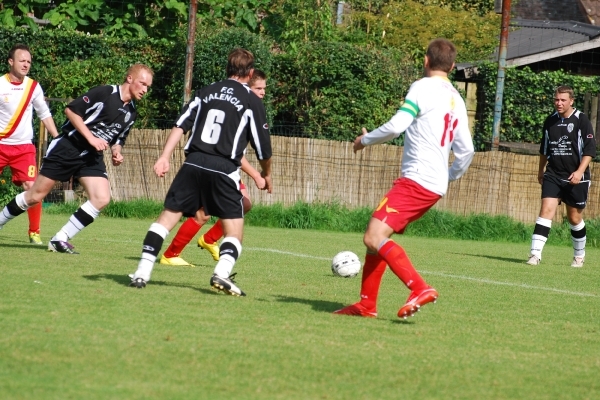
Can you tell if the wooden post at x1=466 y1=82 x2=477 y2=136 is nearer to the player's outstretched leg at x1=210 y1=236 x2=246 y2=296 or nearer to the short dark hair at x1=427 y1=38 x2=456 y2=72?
the player's outstretched leg at x1=210 y1=236 x2=246 y2=296

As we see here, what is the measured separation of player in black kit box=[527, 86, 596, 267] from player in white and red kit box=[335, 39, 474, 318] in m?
6.06

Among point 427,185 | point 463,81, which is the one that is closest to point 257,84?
point 427,185

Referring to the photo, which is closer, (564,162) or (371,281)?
(371,281)

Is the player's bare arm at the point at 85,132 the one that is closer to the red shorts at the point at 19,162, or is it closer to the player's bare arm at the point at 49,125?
the player's bare arm at the point at 49,125

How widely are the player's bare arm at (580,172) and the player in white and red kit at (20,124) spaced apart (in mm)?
6277

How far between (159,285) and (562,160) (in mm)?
6649

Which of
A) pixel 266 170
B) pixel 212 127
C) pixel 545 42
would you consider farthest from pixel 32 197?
pixel 545 42

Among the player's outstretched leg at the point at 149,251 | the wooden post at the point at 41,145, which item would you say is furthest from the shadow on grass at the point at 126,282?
the wooden post at the point at 41,145

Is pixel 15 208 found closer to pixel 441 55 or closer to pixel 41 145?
pixel 441 55

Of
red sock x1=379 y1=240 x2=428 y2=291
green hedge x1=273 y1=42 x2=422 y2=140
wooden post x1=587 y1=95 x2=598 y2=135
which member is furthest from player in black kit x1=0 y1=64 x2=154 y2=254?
wooden post x1=587 y1=95 x2=598 y2=135

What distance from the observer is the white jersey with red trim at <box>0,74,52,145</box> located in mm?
10820

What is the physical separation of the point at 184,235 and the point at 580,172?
5350mm

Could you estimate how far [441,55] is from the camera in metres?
6.75

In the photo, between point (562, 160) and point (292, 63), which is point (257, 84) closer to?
point (562, 160)
